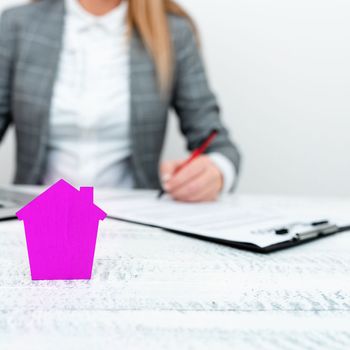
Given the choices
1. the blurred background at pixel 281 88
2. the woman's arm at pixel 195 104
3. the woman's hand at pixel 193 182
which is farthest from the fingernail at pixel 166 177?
the blurred background at pixel 281 88

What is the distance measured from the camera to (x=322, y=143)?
1.57 metres

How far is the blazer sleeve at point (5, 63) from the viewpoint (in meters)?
1.16

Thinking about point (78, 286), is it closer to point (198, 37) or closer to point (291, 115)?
point (198, 37)

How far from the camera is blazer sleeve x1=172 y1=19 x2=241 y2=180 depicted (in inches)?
46.7

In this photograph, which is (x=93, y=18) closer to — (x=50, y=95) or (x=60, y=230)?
(x=50, y=95)

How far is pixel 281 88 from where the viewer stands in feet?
5.06

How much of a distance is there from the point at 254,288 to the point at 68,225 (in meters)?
0.16

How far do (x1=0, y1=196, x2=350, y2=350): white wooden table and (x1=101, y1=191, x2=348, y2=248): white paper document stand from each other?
1.2 inches

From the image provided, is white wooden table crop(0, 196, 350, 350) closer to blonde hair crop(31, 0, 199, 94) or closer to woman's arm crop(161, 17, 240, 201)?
woman's arm crop(161, 17, 240, 201)

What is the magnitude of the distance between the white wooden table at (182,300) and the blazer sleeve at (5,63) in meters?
0.73

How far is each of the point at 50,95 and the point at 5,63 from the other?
0.16 meters

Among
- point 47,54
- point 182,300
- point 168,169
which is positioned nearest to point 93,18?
point 47,54

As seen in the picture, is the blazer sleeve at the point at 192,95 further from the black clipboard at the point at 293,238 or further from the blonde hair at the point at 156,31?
the black clipboard at the point at 293,238

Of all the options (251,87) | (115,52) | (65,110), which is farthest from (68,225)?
(251,87)
